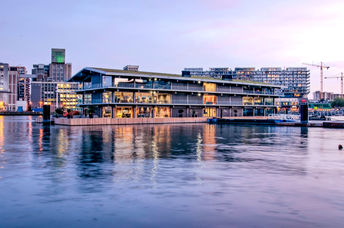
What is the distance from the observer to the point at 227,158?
23.5 m

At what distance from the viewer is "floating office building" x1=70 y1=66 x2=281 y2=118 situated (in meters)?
82.8

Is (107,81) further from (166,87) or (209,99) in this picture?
(209,99)

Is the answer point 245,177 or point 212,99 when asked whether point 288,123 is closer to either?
point 212,99

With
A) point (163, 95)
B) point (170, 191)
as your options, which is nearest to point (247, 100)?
point (163, 95)

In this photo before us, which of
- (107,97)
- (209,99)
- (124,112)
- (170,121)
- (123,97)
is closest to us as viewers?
(107,97)

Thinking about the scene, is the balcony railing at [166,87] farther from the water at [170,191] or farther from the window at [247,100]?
the water at [170,191]

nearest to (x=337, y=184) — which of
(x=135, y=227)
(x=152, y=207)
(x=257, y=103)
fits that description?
(x=152, y=207)

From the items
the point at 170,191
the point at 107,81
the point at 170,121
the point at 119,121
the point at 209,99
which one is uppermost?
the point at 107,81

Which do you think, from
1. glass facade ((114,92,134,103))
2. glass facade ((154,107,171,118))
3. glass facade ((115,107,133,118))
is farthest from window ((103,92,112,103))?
glass facade ((154,107,171,118))

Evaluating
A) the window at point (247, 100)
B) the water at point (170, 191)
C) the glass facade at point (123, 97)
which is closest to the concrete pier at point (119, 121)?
the glass facade at point (123, 97)

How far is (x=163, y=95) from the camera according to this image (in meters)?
92.5

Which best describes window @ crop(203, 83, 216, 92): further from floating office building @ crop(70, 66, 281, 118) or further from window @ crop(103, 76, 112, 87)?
window @ crop(103, 76, 112, 87)

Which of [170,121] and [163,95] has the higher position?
[163,95]

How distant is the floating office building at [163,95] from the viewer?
271 ft
